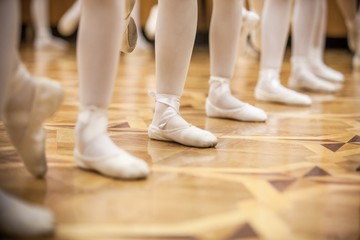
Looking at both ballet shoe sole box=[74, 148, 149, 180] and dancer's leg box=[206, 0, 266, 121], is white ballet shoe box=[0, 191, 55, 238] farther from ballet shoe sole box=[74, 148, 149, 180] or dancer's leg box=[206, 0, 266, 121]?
dancer's leg box=[206, 0, 266, 121]

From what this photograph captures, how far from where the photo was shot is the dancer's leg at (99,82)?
89 cm

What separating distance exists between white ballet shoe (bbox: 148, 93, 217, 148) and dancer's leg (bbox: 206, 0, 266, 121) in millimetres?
287

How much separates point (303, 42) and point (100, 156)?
141cm

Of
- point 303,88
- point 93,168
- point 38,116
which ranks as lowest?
point 303,88

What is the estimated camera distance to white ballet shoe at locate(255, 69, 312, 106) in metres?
1.80

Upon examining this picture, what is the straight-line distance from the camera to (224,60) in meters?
1.43

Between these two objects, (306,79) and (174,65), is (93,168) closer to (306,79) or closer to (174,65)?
(174,65)

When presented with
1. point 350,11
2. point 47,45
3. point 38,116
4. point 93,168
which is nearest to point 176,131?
point 93,168

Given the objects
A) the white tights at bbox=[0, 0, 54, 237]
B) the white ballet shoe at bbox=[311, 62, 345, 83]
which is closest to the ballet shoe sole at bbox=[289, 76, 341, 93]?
the white ballet shoe at bbox=[311, 62, 345, 83]

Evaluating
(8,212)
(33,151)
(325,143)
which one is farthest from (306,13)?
(8,212)

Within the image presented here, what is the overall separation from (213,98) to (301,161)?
0.46 meters

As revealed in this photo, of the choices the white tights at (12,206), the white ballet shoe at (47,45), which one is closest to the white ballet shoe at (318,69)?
the white tights at (12,206)

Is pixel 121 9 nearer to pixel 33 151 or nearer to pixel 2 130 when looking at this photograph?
pixel 33 151

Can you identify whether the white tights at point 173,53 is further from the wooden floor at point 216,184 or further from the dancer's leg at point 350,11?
the dancer's leg at point 350,11
